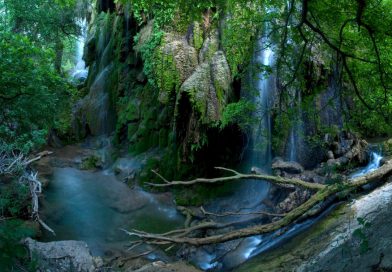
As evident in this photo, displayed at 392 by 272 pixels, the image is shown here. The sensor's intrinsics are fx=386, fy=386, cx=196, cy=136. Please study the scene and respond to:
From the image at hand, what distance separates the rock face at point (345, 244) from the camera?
4465 millimetres

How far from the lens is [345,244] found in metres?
5.10

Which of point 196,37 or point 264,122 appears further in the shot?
point 196,37

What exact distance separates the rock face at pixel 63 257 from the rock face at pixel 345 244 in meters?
2.69

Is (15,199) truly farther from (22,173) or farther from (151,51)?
(151,51)

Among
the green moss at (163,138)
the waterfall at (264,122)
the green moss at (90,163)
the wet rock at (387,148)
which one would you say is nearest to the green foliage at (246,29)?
the waterfall at (264,122)

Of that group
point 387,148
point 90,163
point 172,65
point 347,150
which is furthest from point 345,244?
point 90,163

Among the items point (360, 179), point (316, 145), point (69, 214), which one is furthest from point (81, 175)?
point (360, 179)

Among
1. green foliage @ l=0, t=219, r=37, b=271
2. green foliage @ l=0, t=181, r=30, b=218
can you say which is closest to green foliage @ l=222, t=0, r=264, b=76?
green foliage @ l=0, t=219, r=37, b=271

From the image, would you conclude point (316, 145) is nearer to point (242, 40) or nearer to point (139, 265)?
point (242, 40)

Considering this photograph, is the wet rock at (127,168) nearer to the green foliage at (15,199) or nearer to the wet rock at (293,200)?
the green foliage at (15,199)

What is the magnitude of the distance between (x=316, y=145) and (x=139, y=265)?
5562 mm

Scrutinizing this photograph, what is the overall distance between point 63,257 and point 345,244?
451cm

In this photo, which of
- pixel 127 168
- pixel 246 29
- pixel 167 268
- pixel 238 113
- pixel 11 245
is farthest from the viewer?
pixel 127 168

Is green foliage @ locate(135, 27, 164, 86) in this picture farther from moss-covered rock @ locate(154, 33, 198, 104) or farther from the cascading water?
the cascading water
